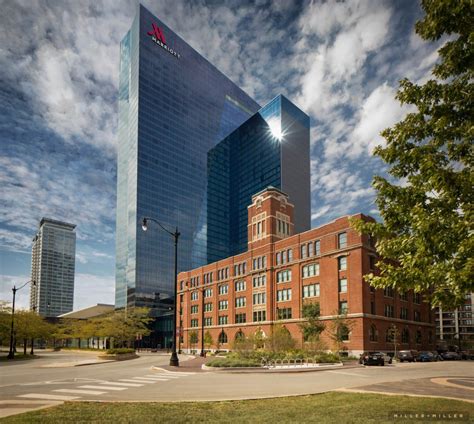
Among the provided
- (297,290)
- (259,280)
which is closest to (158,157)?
(259,280)

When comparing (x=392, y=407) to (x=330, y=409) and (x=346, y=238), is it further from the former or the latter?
(x=346, y=238)

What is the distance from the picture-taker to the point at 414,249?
10.5 metres

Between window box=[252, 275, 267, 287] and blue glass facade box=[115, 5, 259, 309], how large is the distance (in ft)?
237

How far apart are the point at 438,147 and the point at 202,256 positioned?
15638 centimetres

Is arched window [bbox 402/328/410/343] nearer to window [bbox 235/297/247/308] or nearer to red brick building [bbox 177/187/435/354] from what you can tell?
red brick building [bbox 177/187/435/354]

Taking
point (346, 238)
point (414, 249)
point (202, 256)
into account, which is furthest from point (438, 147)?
point (202, 256)

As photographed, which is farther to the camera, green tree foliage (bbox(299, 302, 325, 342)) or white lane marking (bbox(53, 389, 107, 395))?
green tree foliage (bbox(299, 302, 325, 342))

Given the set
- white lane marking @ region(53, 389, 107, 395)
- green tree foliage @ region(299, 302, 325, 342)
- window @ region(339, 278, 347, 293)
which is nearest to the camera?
white lane marking @ region(53, 389, 107, 395)

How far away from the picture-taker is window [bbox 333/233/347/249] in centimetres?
5962

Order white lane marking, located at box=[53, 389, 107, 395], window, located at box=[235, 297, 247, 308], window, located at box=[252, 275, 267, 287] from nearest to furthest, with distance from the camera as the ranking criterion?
white lane marking, located at box=[53, 389, 107, 395]
window, located at box=[252, 275, 267, 287]
window, located at box=[235, 297, 247, 308]

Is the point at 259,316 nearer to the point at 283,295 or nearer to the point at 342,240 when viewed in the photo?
the point at 283,295

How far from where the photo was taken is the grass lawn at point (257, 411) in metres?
10.9

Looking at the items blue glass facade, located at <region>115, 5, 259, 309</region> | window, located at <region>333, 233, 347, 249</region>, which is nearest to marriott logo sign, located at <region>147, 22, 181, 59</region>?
blue glass facade, located at <region>115, 5, 259, 309</region>

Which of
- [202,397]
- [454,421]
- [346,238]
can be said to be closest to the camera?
[454,421]
